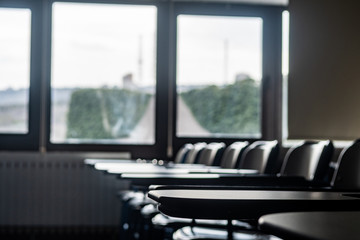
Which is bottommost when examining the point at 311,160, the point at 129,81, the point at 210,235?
the point at 210,235

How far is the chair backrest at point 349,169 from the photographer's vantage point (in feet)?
6.86

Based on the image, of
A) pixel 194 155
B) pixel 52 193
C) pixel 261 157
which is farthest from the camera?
pixel 52 193

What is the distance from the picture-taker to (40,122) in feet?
21.3

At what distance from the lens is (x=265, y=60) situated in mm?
6742

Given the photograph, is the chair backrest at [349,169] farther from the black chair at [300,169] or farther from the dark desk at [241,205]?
the dark desk at [241,205]

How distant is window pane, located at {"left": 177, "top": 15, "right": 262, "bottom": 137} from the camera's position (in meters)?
6.68

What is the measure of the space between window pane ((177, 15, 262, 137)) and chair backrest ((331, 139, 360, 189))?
179 inches

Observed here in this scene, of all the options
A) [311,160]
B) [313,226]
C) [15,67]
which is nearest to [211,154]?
[311,160]

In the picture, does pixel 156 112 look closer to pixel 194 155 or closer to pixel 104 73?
pixel 104 73

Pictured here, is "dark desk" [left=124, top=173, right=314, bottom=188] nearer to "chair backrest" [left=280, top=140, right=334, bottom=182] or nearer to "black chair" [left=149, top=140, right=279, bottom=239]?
"chair backrest" [left=280, top=140, right=334, bottom=182]

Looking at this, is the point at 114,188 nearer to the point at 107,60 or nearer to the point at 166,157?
the point at 166,157

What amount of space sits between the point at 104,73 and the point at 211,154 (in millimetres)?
2439

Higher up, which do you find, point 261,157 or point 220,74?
point 220,74

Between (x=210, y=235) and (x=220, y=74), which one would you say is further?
(x=220, y=74)
